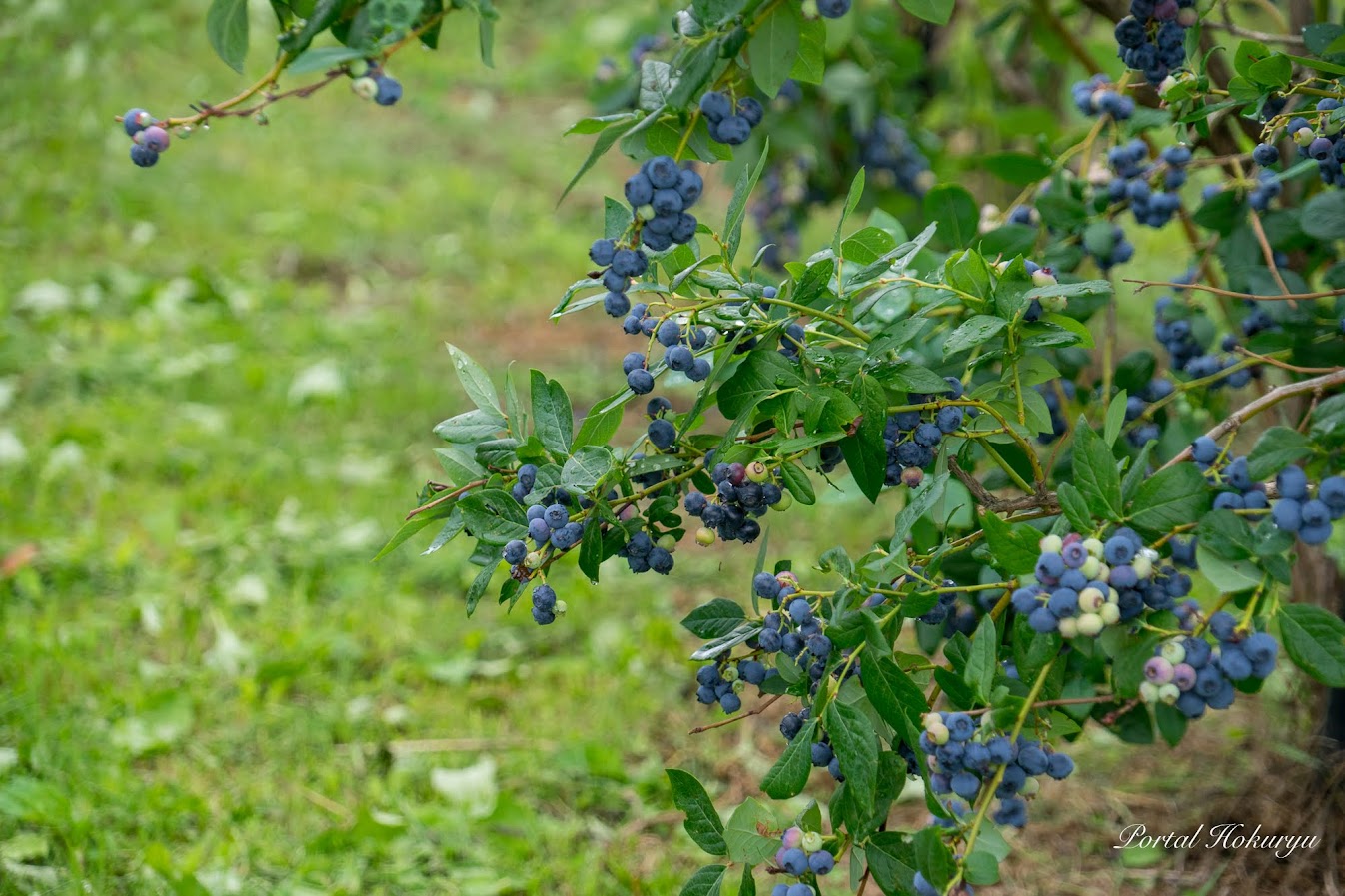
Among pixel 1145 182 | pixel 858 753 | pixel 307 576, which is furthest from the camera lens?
pixel 307 576

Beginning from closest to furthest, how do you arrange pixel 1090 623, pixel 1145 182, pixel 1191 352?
pixel 1090 623 < pixel 1145 182 < pixel 1191 352

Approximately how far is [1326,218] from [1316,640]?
2.09 feet

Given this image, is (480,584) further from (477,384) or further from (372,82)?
(372,82)

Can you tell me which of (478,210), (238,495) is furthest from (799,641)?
(478,210)

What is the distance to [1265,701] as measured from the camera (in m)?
2.06

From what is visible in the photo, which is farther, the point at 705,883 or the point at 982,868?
the point at 705,883

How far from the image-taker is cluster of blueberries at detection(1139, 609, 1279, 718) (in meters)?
0.95

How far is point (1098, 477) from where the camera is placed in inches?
39.6

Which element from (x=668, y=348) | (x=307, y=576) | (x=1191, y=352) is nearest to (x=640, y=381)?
(x=668, y=348)

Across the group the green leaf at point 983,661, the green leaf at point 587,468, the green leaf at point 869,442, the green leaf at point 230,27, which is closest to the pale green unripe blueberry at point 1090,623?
the green leaf at point 983,661

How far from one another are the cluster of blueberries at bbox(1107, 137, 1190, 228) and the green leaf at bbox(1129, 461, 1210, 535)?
0.56m

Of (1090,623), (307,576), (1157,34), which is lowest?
(307,576)

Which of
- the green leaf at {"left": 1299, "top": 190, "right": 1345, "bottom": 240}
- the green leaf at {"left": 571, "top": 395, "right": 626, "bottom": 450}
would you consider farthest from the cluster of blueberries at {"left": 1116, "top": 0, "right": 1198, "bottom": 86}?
the green leaf at {"left": 571, "top": 395, "right": 626, "bottom": 450}

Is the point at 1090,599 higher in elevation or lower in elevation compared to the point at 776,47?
lower
